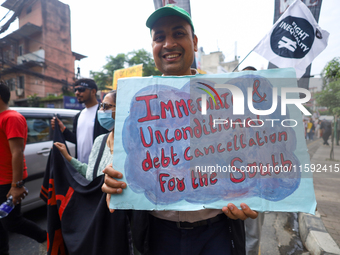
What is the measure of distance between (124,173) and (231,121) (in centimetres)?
62

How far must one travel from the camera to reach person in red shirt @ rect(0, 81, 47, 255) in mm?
2018

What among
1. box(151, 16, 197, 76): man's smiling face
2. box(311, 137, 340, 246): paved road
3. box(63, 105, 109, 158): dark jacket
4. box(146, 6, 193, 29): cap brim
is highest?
box(146, 6, 193, 29): cap brim

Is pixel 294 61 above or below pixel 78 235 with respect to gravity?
above

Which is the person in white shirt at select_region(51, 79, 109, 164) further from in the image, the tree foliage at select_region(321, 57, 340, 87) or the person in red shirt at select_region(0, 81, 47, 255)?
the tree foliage at select_region(321, 57, 340, 87)

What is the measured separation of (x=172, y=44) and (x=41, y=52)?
24480 mm

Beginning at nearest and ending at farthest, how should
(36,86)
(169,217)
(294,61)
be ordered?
(169,217) → (294,61) → (36,86)

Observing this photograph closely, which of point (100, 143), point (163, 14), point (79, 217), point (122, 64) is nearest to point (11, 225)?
point (79, 217)

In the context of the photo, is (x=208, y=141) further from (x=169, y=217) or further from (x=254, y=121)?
(x=169, y=217)

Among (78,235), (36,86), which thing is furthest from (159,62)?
(36,86)

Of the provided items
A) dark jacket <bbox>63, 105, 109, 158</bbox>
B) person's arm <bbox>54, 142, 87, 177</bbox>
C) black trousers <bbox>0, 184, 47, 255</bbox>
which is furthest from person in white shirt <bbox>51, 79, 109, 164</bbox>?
black trousers <bbox>0, 184, 47, 255</bbox>

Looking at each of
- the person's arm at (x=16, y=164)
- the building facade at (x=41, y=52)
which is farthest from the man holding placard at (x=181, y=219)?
the building facade at (x=41, y=52)

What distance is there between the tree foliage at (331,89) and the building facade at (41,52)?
2226 cm

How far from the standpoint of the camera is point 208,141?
102 cm

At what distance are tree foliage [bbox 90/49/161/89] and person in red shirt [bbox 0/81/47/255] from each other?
14148 mm
